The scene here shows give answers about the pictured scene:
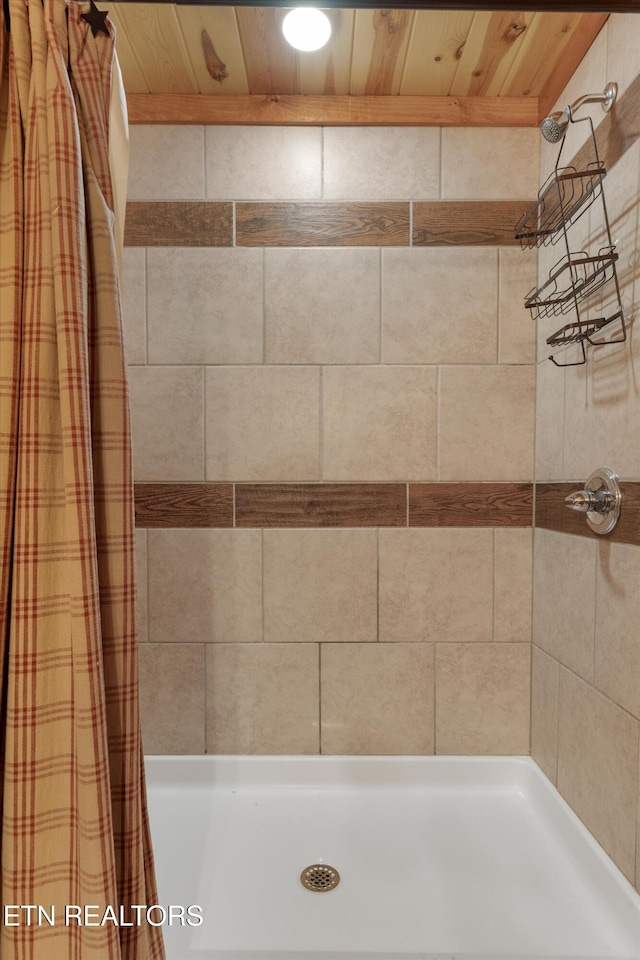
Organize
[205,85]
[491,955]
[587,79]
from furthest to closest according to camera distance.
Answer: [205,85]
[587,79]
[491,955]

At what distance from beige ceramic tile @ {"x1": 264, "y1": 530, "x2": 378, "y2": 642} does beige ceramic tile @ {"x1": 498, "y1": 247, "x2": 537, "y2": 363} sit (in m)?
0.70

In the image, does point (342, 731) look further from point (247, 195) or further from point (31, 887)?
point (247, 195)

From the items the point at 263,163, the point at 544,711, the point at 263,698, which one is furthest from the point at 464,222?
the point at 263,698

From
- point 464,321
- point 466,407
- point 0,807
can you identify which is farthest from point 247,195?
point 0,807

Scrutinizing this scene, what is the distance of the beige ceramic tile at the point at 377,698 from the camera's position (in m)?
1.75

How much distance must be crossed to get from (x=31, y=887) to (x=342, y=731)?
3.59ft

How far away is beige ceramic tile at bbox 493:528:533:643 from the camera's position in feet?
5.74

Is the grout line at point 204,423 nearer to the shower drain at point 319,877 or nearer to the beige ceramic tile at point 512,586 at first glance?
the beige ceramic tile at point 512,586

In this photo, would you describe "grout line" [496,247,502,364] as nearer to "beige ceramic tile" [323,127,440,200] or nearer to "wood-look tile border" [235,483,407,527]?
"beige ceramic tile" [323,127,440,200]

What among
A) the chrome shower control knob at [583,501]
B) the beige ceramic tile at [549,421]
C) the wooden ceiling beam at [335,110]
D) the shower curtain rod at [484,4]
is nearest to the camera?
the shower curtain rod at [484,4]

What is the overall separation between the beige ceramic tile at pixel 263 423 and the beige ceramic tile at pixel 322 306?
0.08 metres

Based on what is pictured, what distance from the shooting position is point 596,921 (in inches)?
48.9

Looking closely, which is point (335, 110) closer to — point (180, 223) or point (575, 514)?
point (180, 223)

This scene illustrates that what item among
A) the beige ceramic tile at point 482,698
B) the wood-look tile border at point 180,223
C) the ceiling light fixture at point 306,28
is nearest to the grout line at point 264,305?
the wood-look tile border at point 180,223
